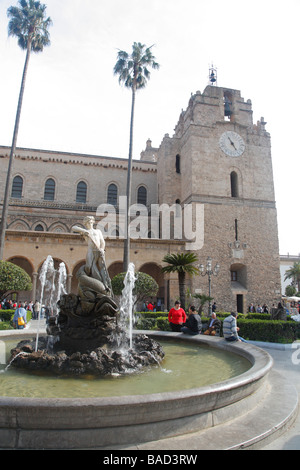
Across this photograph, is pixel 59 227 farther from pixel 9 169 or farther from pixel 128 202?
pixel 128 202

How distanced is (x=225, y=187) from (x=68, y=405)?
27.1 m

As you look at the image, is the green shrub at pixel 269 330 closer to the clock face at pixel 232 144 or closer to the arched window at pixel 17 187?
the clock face at pixel 232 144

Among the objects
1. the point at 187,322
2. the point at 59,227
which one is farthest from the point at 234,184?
the point at 187,322

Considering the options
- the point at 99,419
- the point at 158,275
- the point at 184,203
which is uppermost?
the point at 184,203

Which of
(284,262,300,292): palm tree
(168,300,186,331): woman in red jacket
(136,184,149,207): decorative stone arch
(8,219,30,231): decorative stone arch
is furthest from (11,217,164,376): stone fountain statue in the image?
(284,262,300,292): palm tree

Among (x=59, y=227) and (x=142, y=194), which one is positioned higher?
(x=142, y=194)

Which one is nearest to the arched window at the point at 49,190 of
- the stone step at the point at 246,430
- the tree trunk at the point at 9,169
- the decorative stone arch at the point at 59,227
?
the decorative stone arch at the point at 59,227

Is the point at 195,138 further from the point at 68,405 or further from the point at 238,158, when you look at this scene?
the point at 68,405

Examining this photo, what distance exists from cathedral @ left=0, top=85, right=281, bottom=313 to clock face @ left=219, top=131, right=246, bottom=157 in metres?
0.10

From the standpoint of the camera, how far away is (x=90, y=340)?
5699 millimetres

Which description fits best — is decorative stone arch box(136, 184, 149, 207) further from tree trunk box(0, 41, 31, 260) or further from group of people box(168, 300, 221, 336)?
group of people box(168, 300, 221, 336)

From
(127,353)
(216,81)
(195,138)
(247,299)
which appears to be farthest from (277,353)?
(216,81)

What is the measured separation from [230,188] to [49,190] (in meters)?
17.9

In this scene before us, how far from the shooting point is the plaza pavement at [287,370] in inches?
132
